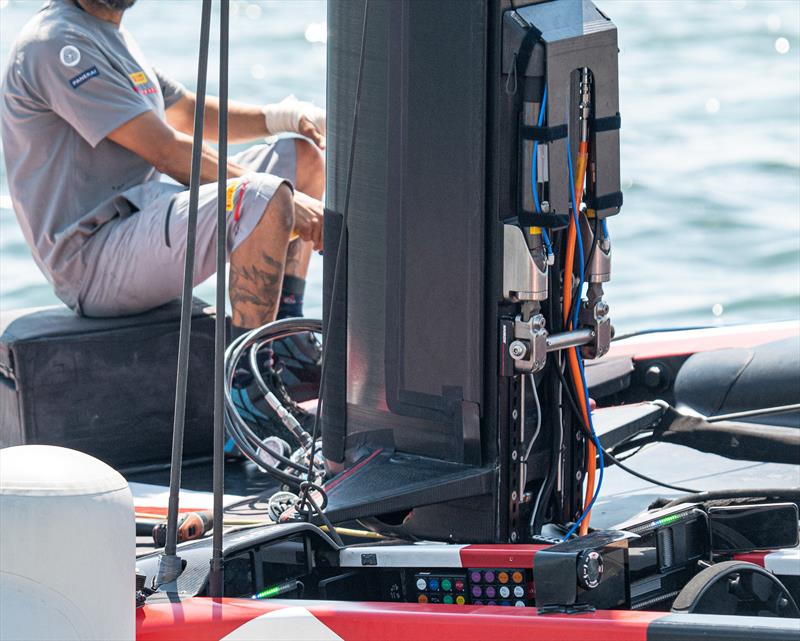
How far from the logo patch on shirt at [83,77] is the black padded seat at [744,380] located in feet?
5.56

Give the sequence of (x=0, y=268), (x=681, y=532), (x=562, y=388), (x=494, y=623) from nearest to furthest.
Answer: (x=494, y=623)
(x=681, y=532)
(x=562, y=388)
(x=0, y=268)

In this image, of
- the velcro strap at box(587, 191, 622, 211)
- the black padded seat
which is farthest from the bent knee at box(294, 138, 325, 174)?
the velcro strap at box(587, 191, 622, 211)

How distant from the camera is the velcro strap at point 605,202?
258cm

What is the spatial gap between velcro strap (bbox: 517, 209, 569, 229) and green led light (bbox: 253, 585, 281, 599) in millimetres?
706

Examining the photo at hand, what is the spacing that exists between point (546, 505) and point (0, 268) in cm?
670

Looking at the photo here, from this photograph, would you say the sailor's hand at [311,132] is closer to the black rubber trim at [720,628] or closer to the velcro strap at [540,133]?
the velcro strap at [540,133]

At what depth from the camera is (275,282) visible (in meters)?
3.68

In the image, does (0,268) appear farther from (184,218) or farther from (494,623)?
(494,623)

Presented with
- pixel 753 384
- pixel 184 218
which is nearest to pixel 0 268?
pixel 184 218

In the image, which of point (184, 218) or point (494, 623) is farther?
point (184, 218)

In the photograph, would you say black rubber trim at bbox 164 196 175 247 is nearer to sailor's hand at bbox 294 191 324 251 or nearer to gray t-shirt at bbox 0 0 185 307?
gray t-shirt at bbox 0 0 185 307

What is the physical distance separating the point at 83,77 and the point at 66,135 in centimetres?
18

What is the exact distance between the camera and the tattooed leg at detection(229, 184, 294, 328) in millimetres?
3639

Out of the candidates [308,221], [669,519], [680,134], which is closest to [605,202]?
[669,519]
